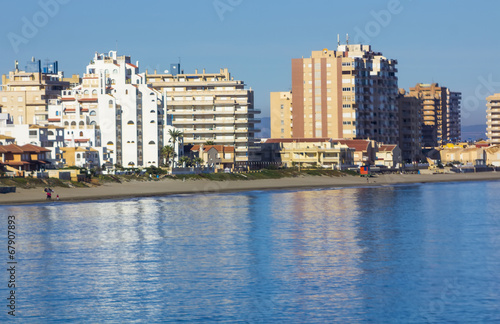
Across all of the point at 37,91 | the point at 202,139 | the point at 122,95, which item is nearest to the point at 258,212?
the point at 122,95

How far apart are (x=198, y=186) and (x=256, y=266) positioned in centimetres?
8969

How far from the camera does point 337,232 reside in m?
69.4

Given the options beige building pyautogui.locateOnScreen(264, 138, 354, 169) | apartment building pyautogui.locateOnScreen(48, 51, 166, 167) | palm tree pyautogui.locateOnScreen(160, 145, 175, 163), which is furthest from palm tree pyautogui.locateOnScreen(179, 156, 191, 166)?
beige building pyautogui.locateOnScreen(264, 138, 354, 169)

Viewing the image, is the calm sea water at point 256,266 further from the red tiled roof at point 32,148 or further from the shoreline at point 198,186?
the red tiled roof at point 32,148

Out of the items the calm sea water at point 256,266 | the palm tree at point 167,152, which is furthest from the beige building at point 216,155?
the calm sea water at point 256,266

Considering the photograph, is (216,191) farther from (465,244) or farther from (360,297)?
(360,297)

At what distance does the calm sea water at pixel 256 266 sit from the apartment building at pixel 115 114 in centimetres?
6470

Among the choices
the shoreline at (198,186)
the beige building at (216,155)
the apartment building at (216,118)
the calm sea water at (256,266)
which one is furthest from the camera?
the apartment building at (216,118)

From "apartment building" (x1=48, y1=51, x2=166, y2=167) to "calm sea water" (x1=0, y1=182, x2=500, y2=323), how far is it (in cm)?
6470

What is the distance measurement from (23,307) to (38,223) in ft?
124

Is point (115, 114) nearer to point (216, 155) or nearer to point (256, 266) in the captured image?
point (216, 155)

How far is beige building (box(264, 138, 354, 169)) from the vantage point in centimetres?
A: 18512

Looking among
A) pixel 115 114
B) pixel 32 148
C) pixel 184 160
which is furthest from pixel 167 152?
pixel 32 148

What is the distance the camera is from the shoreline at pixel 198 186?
348 feet
